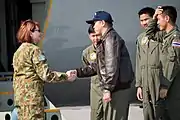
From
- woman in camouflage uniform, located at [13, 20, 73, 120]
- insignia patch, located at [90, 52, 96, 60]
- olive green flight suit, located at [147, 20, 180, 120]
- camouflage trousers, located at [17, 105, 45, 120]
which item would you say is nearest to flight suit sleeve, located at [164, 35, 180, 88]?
olive green flight suit, located at [147, 20, 180, 120]

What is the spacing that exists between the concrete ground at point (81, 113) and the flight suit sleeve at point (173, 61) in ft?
6.08

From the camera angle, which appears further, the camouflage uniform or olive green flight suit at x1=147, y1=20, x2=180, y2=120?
olive green flight suit at x1=147, y1=20, x2=180, y2=120

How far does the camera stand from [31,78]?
4047 millimetres

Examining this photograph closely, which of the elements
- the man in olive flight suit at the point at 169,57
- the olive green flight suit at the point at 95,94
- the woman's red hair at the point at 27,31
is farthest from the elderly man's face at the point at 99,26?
the olive green flight suit at the point at 95,94

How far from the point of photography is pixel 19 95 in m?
4.09

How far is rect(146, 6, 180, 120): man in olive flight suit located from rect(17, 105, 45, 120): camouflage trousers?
1229mm

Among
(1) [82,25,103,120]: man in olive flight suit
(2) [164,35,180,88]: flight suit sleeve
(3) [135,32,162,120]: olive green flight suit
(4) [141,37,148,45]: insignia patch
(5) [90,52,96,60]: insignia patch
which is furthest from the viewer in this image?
(5) [90,52,96,60]: insignia patch

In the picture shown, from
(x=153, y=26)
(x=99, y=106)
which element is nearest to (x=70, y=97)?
(x=99, y=106)

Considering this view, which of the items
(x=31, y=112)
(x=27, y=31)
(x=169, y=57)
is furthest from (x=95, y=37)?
(x=31, y=112)

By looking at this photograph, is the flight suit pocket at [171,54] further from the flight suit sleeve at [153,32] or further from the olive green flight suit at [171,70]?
the flight suit sleeve at [153,32]

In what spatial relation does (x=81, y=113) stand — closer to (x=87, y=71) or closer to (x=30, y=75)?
(x=87, y=71)

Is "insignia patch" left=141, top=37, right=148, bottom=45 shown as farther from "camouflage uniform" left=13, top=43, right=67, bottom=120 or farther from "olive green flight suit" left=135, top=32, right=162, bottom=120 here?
"camouflage uniform" left=13, top=43, right=67, bottom=120

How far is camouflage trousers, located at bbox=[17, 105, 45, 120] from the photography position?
407 centimetres

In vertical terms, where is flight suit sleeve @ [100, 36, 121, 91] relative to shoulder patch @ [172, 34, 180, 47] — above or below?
below
